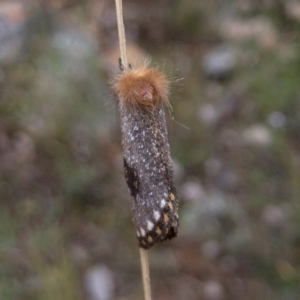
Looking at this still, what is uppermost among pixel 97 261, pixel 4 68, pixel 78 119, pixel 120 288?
pixel 4 68

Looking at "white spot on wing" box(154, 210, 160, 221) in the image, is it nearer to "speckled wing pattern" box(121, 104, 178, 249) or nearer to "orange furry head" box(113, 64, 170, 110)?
"speckled wing pattern" box(121, 104, 178, 249)

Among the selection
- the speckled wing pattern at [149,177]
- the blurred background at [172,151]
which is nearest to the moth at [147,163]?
the speckled wing pattern at [149,177]

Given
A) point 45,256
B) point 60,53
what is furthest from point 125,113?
point 60,53

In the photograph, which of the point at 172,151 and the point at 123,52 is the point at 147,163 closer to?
the point at 123,52

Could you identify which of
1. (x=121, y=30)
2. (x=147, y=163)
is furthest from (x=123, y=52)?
(x=147, y=163)

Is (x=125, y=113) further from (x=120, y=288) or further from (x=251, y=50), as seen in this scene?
(x=251, y=50)

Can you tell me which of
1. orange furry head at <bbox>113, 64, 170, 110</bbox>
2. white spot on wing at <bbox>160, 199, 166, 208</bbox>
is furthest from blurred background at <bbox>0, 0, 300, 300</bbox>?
white spot on wing at <bbox>160, 199, 166, 208</bbox>

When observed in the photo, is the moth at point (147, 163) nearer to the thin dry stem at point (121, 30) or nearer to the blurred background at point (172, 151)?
the thin dry stem at point (121, 30)
